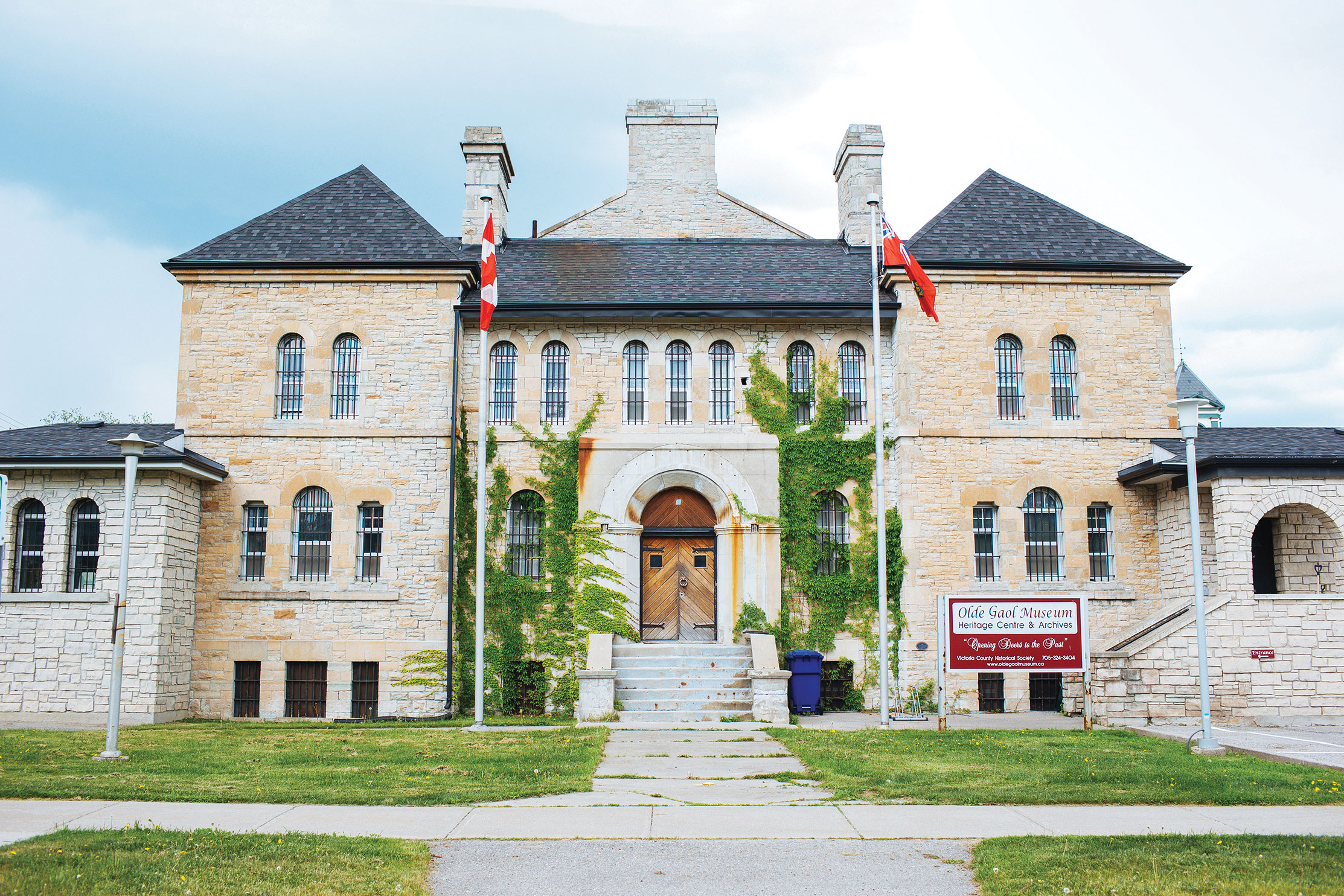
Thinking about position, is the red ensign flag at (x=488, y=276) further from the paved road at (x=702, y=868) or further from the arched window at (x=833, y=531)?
the paved road at (x=702, y=868)

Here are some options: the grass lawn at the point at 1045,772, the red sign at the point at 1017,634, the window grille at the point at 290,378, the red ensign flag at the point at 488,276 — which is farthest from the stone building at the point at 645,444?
the grass lawn at the point at 1045,772

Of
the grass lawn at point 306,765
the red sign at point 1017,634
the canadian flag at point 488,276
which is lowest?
the grass lawn at point 306,765

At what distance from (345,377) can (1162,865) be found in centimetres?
1641

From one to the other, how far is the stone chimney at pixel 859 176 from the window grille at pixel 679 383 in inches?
221

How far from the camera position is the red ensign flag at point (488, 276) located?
53.2ft

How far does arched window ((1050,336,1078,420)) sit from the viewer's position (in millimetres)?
19422

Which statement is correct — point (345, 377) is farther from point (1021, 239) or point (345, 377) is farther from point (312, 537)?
point (1021, 239)

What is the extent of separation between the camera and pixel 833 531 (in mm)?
19562

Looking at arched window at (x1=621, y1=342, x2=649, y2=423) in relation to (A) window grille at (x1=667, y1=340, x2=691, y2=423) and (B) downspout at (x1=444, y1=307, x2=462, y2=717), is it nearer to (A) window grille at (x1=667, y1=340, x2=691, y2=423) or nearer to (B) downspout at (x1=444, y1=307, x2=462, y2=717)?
A: (A) window grille at (x1=667, y1=340, x2=691, y2=423)

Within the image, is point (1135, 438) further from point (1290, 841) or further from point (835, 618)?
point (1290, 841)

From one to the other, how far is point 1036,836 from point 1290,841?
6.00 ft

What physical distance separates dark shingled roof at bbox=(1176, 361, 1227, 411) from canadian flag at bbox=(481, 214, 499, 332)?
32787mm

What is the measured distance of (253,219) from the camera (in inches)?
806

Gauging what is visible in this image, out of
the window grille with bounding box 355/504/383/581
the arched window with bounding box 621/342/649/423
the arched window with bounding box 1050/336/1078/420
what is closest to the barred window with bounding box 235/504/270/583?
the window grille with bounding box 355/504/383/581
